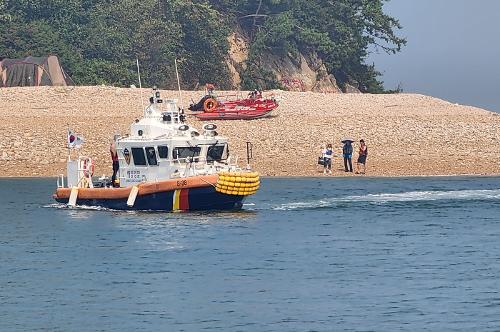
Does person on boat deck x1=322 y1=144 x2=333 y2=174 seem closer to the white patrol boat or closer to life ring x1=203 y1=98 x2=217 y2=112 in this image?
life ring x1=203 y1=98 x2=217 y2=112

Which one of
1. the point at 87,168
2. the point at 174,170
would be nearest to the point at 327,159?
the point at 87,168

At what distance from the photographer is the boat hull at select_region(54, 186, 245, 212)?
4550cm

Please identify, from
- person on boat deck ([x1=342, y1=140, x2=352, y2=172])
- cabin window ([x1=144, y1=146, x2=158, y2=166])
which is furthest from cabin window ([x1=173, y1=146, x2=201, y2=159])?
person on boat deck ([x1=342, y1=140, x2=352, y2=172])

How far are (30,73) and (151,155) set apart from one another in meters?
35.7

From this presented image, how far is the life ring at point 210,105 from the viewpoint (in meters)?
72.4

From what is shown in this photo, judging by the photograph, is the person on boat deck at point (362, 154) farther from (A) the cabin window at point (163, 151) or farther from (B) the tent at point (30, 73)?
(B) the tent at point (30, 73)

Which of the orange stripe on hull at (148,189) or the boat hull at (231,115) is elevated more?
the boat hull at (231,115)

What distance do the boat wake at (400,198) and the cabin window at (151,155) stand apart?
5.50 metres

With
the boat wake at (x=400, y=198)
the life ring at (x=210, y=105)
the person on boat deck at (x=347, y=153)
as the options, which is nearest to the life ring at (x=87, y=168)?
the boat wake at (x=400, y=198)

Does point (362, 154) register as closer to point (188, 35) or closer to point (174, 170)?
point (174, 170)

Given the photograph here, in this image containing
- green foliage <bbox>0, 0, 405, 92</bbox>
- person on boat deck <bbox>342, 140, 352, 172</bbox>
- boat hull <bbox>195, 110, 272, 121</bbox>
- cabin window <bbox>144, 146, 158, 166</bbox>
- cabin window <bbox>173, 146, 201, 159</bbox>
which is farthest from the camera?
green foliage <bbox>0, 0, 405, 92</bbox>

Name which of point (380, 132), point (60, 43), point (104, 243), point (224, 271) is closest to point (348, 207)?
point (104, 243)

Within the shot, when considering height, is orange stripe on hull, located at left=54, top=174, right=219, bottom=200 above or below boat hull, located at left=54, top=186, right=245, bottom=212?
above

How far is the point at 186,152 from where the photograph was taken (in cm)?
4616
